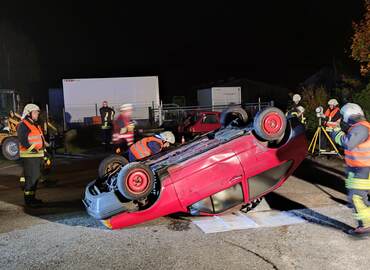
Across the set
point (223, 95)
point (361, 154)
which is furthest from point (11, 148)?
point (223, 95)

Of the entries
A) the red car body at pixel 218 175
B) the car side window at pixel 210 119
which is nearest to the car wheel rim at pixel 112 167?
the red car body at pixel 218 175

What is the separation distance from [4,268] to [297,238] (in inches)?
131

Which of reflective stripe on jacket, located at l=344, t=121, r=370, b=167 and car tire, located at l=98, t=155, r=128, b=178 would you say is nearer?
reflective stripe on jacket, located at l=344, t=121, r=370, b=167

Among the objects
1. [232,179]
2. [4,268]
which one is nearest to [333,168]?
[232,179]

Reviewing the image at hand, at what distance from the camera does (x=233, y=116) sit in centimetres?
745

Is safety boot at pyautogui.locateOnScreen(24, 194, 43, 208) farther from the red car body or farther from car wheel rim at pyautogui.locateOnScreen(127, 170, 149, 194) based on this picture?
car wheel rim at pyautogui.locateOnScreen(127, 170, 149, 194)

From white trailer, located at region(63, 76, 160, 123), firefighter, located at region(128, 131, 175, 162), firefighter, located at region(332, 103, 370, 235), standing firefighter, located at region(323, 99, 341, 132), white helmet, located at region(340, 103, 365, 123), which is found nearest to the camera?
firefighter, located at region(332, 103, 370, 235)

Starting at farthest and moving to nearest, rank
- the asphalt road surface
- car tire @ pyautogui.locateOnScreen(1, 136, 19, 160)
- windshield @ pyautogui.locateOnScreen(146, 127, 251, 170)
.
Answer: car tire @ pyautogui.locateOnScreen(1, 136, 19, 160) < windshield @ pyautogui.locateOnScreen(146, 127, 251, 170) < the asphalt road surface

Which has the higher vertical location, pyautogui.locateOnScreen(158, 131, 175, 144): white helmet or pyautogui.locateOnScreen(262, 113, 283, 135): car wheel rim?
pyautogui.locateOnScreen(262, 113, 283, 135): car wheel rim

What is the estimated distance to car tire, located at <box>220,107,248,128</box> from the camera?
7.22m

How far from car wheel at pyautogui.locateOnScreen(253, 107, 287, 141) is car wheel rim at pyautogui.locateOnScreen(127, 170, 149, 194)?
159 centimetres

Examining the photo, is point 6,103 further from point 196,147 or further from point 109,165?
point 196,147

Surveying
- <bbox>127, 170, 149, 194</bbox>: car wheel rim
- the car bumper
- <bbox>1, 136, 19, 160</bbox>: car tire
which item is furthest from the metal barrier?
<bbox>127, 170, 149, 194</bbox>: car wheel rim

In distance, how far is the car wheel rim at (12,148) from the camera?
1370 centimetres
